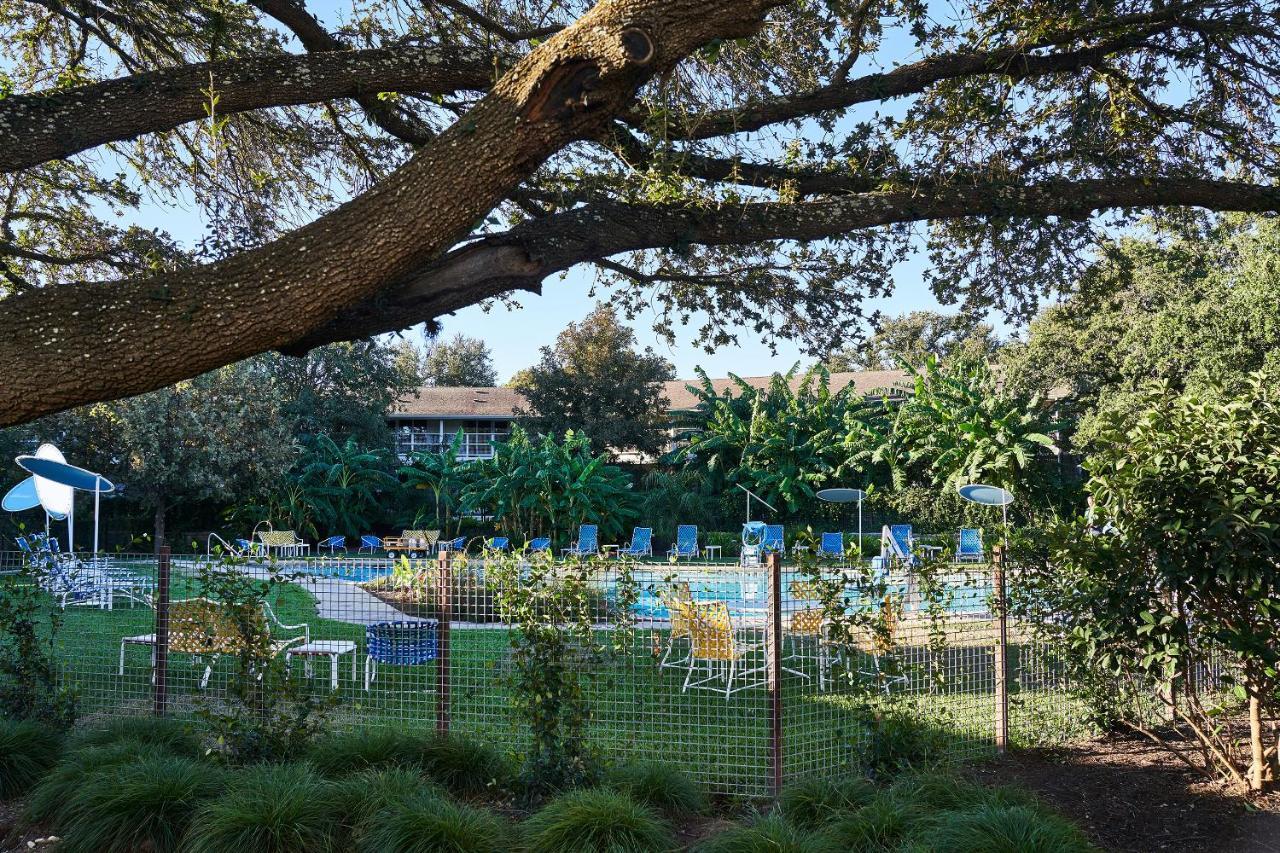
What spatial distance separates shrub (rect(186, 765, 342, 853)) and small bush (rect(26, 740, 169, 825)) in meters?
0.90

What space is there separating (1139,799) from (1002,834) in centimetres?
200

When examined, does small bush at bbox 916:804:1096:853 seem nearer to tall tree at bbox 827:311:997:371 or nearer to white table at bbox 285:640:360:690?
white table at bbox 285:640:360:690

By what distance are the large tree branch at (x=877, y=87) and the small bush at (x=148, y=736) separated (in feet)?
16.4

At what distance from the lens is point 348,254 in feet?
14.7

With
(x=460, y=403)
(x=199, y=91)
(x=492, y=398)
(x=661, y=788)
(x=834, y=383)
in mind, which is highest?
(x=834, y=383)

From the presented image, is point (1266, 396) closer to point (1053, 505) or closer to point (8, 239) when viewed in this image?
point (8, 239)

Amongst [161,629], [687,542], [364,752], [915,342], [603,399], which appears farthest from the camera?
Result: [915,342]

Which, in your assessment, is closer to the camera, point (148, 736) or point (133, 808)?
point (133, 808)

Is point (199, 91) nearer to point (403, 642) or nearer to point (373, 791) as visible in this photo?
point (403, 642)

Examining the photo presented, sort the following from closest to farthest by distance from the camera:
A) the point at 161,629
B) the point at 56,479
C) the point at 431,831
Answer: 1. the point at 431,831
2. the point at 161,629
3. the point at 56,479

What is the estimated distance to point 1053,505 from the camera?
25547 millimetres

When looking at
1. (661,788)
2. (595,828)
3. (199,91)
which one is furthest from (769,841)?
(199,91)

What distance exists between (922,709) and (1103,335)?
2490cm

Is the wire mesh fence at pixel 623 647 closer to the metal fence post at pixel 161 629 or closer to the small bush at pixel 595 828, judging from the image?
the metal fence post at pixel 161 629
